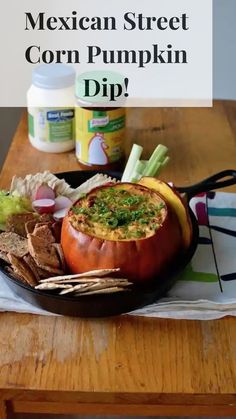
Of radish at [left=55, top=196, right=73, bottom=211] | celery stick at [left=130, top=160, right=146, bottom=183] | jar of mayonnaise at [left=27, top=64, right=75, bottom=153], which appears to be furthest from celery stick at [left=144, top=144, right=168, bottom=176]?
jar of mayonnaise at [left=27, top=64, right=75, bottom=153]

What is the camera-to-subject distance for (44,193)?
932 millimetres

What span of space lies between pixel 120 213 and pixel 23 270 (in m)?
0.13

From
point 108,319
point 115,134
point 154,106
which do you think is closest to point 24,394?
point 108,319

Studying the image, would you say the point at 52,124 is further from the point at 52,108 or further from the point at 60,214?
the point at 60,214

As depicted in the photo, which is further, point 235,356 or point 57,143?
point 57,143

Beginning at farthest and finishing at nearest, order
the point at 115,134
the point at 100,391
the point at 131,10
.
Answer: the point at 131,10 < the point at 115,134 < the point at 100,391

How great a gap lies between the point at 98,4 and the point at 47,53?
143 millimetres

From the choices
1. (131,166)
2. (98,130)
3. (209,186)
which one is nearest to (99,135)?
(98,130)

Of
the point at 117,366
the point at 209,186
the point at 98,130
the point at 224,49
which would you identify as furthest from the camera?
the point at 224,49

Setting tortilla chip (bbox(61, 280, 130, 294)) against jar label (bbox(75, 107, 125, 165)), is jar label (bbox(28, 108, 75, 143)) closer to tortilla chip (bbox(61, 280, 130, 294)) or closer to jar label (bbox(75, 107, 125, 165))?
jar label (bbox(75, 107, 125, 165))

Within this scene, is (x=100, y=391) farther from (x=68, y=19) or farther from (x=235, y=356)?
(x=68, y=19)

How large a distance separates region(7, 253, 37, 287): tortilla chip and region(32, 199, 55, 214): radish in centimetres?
15

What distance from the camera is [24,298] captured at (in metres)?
0.78

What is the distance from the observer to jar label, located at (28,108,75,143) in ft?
3.78
